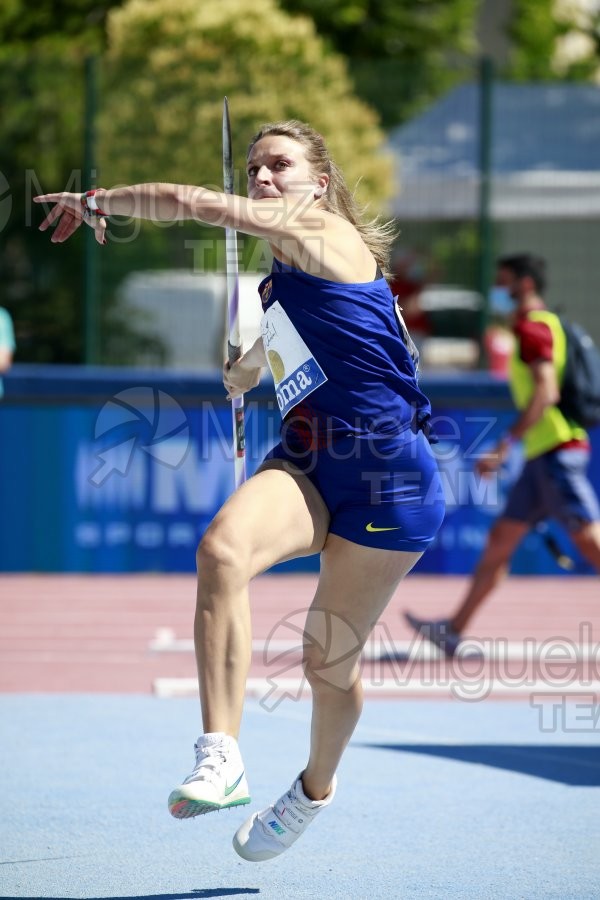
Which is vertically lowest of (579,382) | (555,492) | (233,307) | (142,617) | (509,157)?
(142,617)

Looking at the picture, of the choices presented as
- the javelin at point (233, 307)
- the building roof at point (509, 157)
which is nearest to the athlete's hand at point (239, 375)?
the javelin at point (233, 307)

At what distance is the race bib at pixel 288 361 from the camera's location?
4.02m

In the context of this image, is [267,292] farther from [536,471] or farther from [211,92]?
[211,92]

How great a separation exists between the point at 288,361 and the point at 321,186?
0.54 m

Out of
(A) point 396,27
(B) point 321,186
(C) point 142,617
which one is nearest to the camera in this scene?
(B) point 321,186

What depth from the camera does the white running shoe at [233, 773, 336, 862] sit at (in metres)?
4.16

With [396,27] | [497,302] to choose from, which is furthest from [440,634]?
[396,27]

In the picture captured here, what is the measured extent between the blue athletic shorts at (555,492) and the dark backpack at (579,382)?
0.22 metres

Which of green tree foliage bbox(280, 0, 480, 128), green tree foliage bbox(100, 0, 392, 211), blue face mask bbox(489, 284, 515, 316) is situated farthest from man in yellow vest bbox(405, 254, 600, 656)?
green tree foliage bbox(280, 0, 480, 128)

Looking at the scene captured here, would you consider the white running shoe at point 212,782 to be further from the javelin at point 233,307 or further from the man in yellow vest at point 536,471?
the man in yellow vest at point 536,471

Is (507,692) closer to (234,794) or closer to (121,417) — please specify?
(234,794)

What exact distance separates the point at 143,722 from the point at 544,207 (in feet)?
30.5

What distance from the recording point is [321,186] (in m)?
4.21

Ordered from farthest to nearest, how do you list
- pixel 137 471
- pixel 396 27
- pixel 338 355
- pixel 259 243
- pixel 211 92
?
pixel 396 27, pixel 211 92, pixel 259 243, pixel 137 471, pixel 338 355
